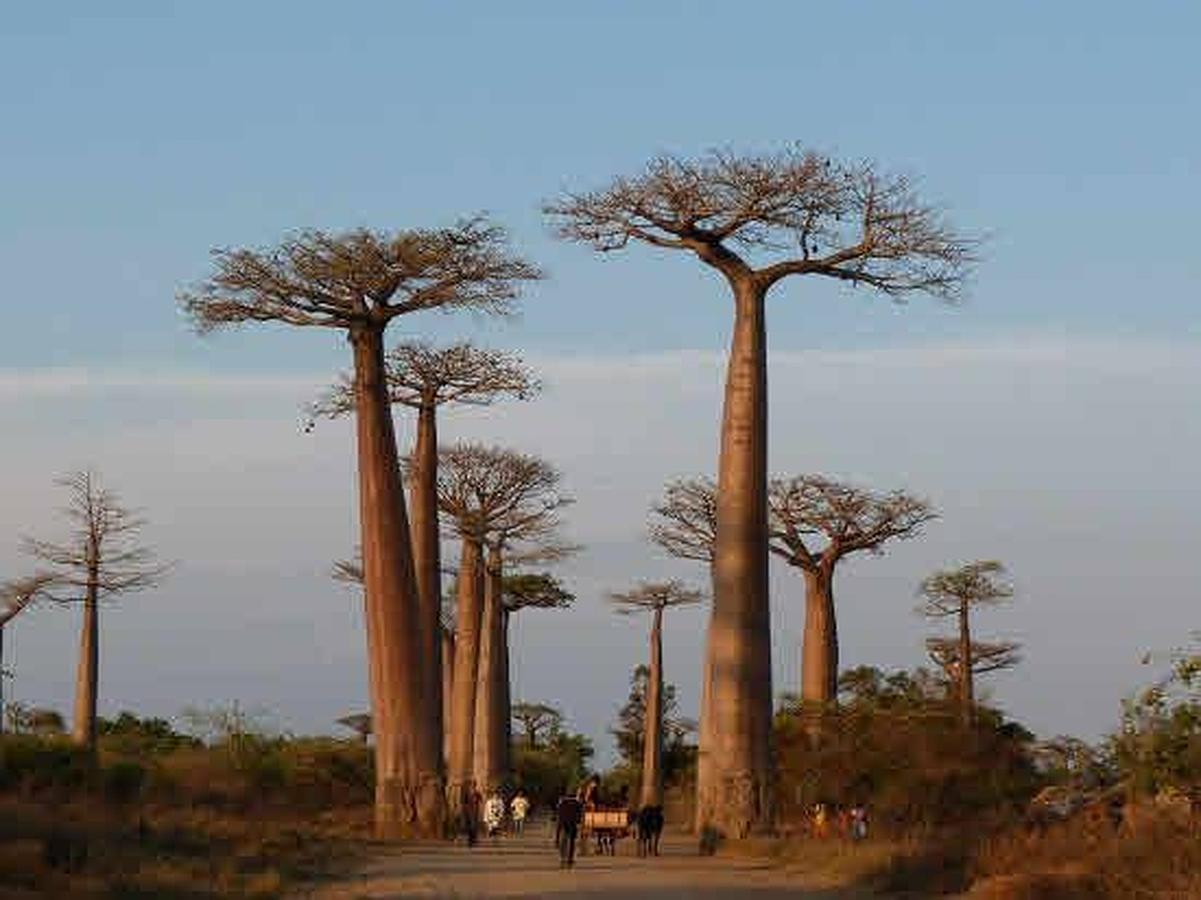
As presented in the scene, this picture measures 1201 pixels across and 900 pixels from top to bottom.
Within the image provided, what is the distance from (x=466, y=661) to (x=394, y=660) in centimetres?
1454

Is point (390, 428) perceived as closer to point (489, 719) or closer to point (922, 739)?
point (922, 739)

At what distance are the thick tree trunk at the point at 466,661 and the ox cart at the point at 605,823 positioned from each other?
1360cm

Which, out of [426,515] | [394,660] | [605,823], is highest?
[426,515]

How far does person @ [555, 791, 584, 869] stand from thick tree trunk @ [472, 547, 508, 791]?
18264mm

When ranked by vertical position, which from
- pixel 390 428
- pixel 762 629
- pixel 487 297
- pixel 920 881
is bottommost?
pixel 920 881

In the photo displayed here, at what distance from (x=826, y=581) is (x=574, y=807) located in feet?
52.7

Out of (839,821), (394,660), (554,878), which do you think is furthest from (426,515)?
(554,878)

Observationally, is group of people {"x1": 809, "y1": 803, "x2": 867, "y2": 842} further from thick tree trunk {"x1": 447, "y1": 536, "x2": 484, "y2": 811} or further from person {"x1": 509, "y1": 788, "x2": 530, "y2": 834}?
thick tree trunk {"x1": 447, "y1": 536, "x2": 484, "y2": 811}

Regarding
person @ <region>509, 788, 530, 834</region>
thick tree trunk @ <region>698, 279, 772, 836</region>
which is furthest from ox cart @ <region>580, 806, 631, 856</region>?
person @ <region>509, 788, 530, 834</region>

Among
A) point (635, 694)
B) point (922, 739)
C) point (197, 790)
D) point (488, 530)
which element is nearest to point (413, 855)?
point (922, 739)

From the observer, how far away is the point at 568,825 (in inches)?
738

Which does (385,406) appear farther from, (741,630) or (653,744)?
(653,744)

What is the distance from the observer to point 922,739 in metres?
22.7

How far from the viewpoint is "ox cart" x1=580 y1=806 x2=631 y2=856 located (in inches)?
831
